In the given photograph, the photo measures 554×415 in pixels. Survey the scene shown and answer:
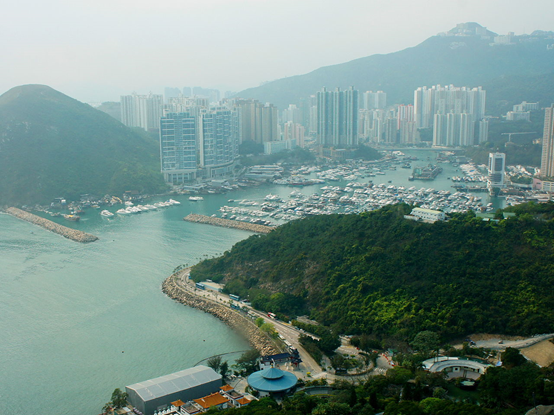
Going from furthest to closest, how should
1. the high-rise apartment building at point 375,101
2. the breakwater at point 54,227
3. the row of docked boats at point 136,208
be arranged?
1. the high-rise apartment building at point 375,101
2. the row of docked boats at point 136,208
3. the breakwater at point 54,227

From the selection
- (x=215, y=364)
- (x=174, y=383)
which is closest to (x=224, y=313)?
(x=215, y=364)

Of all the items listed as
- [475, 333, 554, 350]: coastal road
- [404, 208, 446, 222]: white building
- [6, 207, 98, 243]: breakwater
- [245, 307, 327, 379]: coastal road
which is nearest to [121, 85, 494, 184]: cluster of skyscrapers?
[6, 207, 98, 243]: breakwater

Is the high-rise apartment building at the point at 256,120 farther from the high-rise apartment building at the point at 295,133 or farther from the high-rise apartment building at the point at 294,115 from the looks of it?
the high-rise apartment building at the point at 294,115

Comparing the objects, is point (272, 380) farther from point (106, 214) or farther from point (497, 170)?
point (497, 170)

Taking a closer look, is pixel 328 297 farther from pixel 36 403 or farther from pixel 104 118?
pixel 104 118

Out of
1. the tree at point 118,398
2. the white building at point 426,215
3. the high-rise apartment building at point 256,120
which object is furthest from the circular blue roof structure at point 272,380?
the high-rise apartment building at point 256,120

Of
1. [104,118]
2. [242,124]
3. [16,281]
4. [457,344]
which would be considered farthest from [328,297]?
[242,124]
